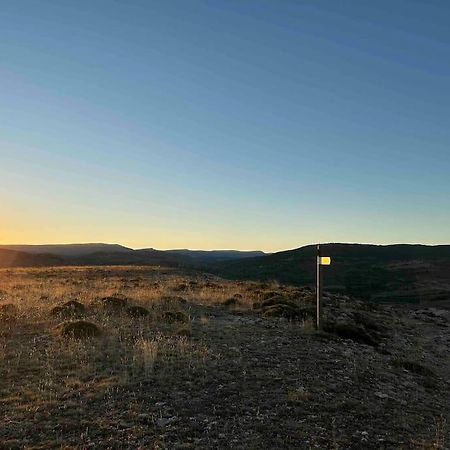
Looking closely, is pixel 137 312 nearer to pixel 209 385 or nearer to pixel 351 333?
pixel 351 333

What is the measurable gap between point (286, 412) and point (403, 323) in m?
21.4

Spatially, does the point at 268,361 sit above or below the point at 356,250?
below

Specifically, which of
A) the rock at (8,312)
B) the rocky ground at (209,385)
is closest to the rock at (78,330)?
the rocky ground at (209,385)

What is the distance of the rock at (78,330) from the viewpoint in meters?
14.1

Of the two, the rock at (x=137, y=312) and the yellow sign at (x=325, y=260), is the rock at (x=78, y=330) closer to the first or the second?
the rock at (x=137, y=312)

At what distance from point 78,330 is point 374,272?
84.2m

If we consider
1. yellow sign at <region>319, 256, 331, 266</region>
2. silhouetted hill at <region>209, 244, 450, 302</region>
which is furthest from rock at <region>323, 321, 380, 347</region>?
silhouetted hill at <region>209, 244, 450, 302</region>

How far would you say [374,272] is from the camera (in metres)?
91.9

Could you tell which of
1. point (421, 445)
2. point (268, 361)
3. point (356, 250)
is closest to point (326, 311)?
point (268, 361)

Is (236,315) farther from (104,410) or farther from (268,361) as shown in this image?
(104,410)

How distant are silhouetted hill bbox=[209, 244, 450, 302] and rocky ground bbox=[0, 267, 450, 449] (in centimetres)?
4086

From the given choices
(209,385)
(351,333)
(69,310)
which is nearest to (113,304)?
(69,310)

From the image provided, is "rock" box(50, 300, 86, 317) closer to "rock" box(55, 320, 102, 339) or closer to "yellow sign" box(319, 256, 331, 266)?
"rock" box(55, 320, 102, 339)

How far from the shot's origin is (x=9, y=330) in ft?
49.7
